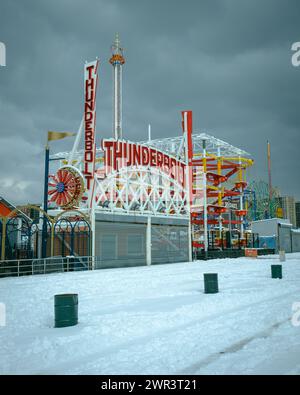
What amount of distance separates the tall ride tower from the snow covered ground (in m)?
50.8

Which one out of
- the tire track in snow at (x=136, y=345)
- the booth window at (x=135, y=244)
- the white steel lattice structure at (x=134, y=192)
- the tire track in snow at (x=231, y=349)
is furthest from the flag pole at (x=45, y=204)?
the tire track in snow at (x=231, y=349)

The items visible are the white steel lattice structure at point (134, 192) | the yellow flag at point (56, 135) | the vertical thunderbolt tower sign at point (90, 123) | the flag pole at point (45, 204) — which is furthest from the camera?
the white steel lattice structure at point (134, 192)

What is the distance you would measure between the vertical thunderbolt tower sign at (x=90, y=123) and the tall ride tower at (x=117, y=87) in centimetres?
3009

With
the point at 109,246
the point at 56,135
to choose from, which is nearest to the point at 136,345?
the point at 109,246

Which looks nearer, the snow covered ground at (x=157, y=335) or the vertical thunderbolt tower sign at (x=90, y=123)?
the snow covered ground at (x=157, y=335)

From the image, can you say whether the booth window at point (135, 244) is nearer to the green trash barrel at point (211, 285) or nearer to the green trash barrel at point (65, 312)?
the green trash barrel at point (211, 285)

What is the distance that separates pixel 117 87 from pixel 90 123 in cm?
3978

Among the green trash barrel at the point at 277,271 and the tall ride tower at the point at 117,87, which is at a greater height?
the tall ride tower at the point at 117,87

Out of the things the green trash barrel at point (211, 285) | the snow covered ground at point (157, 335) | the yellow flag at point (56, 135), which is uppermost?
the yellow flag at point (56, 135)

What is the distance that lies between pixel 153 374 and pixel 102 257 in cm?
2487

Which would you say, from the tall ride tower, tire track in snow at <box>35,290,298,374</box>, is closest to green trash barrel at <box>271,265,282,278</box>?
tire track in snow at <box>35,290,298,374</box>

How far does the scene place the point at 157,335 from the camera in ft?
27.5

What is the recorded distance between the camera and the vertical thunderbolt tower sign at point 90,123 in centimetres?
3077
